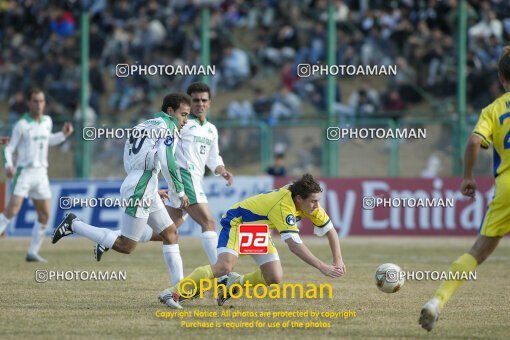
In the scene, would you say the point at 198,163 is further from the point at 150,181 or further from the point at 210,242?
the point at 150,181

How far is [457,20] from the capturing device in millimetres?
23438

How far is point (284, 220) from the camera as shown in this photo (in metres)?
10.1

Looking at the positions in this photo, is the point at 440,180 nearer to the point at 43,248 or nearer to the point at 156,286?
the point at 43,248

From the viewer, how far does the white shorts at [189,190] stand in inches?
492

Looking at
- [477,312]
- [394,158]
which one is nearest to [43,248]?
[394,158]

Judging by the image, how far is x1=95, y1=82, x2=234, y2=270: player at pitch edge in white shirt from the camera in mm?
12516

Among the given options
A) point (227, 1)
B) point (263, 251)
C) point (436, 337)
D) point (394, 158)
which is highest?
point (227, 1)

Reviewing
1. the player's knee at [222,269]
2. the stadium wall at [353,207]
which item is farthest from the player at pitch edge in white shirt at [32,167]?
the player's knee at [222,269]

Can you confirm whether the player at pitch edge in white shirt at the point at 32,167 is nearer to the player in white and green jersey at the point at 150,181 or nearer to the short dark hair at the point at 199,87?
the short dark hair at the point at 199,87

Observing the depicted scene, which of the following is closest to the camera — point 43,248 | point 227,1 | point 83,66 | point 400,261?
point 400,261

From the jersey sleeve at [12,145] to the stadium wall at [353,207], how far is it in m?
5.72

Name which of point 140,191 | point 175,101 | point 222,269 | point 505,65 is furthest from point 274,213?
point 505,65

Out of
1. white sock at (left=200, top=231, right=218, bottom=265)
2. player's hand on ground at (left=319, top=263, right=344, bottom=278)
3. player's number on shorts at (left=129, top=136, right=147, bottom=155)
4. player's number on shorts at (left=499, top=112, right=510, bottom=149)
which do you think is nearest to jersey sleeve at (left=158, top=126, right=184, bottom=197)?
player's number on shorts at (left=129, top=136, right=147, bottom=155)

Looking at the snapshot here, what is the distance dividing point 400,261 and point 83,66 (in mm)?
10824
